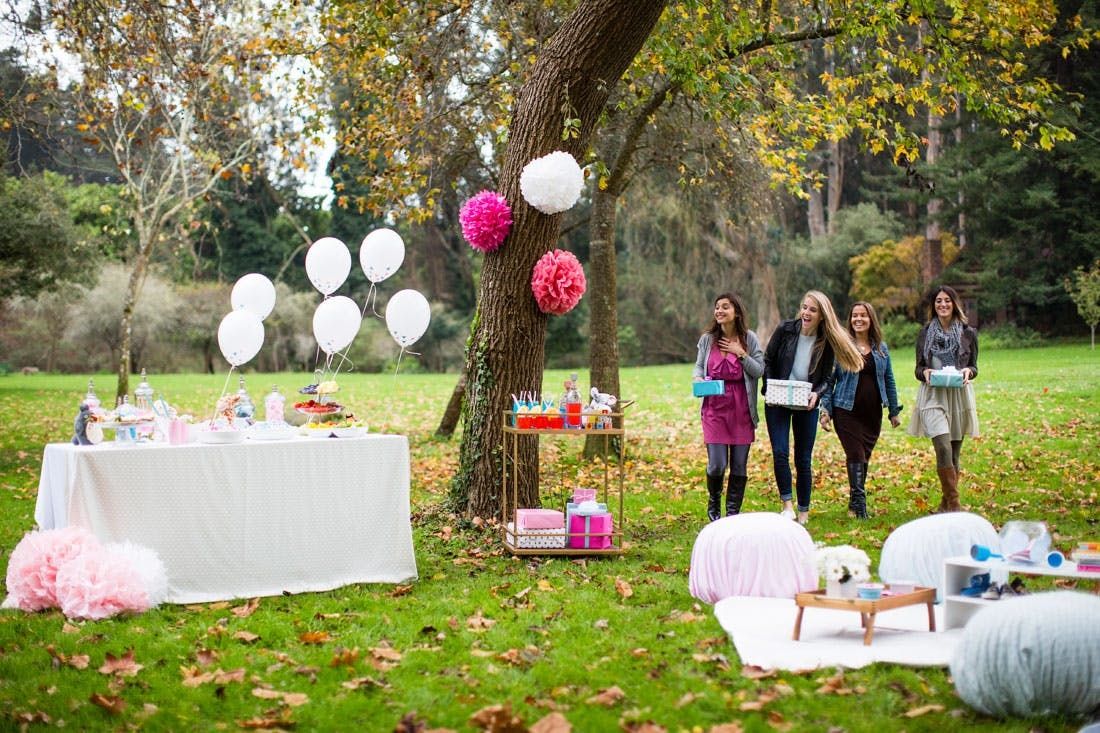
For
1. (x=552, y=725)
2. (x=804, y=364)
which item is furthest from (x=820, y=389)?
(x=552, y=725)

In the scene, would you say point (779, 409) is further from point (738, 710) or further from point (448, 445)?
point (448, 445)

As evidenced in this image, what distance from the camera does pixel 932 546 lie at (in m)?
5.80

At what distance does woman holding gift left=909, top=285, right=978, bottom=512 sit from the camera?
8.70 meters

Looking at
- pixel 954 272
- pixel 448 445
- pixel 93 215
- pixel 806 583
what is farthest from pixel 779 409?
pixel 93 215

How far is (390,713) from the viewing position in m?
4.24

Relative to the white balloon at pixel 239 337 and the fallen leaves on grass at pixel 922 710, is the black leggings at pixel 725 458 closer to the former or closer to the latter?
the white balloon at pixel 239 337

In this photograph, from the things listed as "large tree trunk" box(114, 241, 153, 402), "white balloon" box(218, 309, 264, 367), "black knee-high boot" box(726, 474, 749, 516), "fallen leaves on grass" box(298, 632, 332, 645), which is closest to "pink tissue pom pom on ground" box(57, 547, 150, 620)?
"fallen leaves on grass" box(298, 632, 332, 645)

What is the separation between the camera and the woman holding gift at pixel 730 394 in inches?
316

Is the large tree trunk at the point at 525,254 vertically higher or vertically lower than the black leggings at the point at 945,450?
higher

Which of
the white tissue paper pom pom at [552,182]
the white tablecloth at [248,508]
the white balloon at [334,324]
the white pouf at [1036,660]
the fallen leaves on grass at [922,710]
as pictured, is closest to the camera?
the white pouf at [1036,660]

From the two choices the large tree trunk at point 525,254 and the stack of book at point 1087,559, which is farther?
the large tree trunk at point 525,254

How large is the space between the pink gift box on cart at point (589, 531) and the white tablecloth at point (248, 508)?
1222 millimetres

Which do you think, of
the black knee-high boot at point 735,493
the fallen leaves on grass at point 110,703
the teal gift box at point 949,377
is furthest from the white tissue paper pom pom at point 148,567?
the teal gift box at point 949,377

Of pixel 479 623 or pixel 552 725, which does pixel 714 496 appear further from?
pixel 552 725
